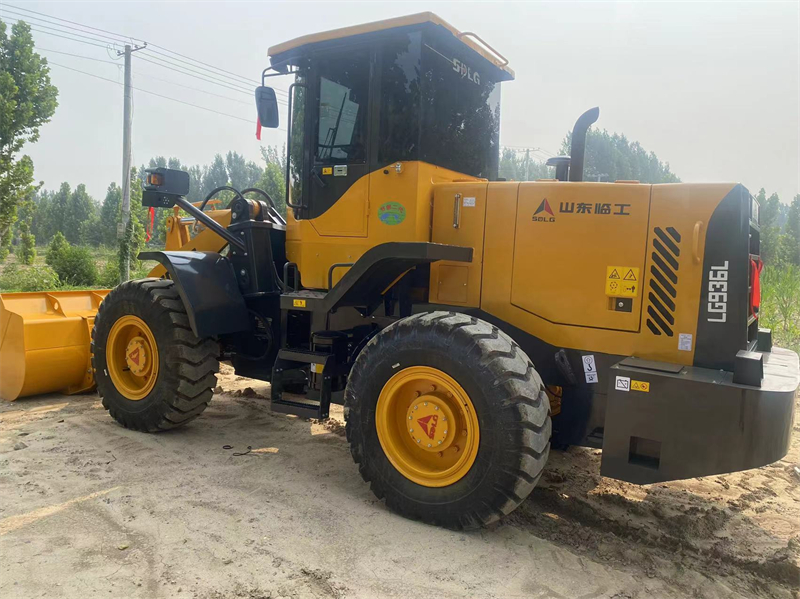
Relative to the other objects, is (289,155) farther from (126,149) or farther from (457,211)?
(126,149)

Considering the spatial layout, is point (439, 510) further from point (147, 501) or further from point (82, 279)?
point (82, 279)

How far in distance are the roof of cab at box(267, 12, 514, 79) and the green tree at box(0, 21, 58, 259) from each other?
613 inches

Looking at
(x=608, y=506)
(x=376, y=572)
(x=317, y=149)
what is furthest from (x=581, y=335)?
(x=317, y=149)

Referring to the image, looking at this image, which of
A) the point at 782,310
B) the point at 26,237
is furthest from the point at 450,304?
the point at 26,237

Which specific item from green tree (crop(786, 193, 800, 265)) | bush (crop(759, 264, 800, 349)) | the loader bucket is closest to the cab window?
the loader bucket

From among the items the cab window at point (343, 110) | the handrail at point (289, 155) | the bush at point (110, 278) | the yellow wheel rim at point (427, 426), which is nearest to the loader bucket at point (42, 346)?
the handrail at point (289, 155)

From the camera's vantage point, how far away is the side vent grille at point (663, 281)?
344cm

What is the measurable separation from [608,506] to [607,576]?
3.15ft

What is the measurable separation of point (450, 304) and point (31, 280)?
18.6 m

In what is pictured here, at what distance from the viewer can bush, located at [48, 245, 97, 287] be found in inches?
764

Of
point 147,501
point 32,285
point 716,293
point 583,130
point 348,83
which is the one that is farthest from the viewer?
point 32,285

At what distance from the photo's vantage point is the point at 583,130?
159 inches

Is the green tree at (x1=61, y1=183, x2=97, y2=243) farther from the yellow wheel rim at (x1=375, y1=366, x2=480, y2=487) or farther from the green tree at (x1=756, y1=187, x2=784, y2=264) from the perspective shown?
the yellow wheel rim at (x1=375, y1=366, x2=480, y2=487)

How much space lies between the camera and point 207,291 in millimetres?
4953
